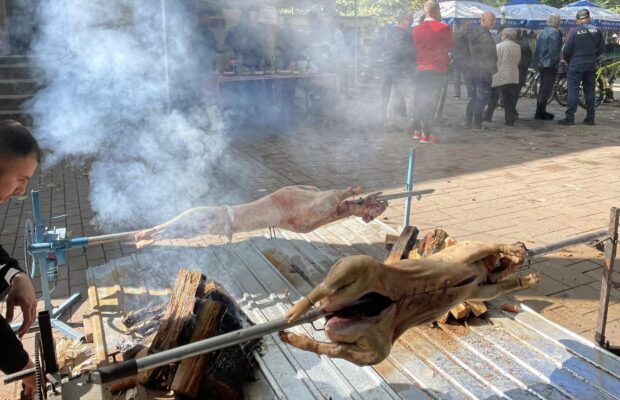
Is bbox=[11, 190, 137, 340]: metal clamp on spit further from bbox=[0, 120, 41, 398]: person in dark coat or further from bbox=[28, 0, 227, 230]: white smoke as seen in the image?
bbox=[28, 0, 227, 230]: white smoke

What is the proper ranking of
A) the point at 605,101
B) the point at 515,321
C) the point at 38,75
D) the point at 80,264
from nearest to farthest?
1. the point at 515,321
2. the point at 80,264
3. the point at 38,75
4. the point at 605,101

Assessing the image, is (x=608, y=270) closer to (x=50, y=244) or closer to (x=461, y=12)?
(x=50, y=244)

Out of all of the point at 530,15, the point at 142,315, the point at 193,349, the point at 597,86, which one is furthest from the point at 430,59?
the point at 530,15

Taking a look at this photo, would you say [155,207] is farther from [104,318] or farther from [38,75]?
[38,75]

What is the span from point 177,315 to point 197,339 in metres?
0.18

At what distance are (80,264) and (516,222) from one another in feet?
13.9

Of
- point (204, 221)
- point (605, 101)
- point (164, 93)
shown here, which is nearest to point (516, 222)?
point (204, 221)

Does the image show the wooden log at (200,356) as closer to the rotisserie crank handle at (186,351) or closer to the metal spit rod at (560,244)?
the rotisserie crank handle at (186,351)

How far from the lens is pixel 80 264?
4.13m

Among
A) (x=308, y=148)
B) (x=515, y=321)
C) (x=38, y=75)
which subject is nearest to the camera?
(x=515, y=321)

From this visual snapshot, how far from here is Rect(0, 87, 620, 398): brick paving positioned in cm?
382

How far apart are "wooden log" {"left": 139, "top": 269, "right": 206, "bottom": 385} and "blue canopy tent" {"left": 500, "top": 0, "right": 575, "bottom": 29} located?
17.3m

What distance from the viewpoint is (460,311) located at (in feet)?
9.78

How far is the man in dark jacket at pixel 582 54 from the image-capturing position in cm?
988
